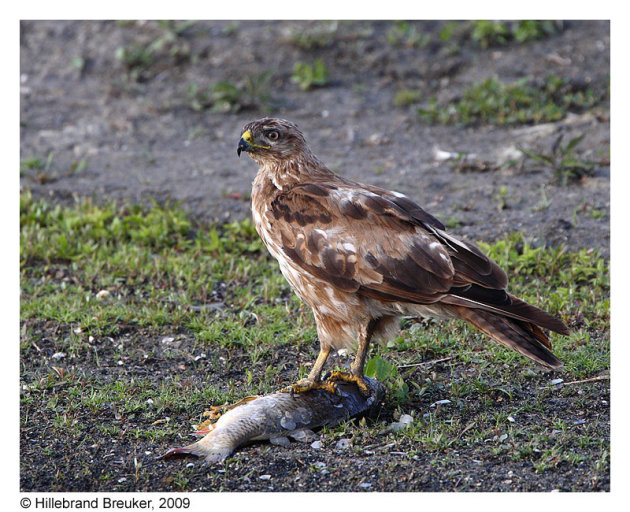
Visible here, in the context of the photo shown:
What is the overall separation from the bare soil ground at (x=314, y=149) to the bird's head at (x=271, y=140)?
5.01 feet

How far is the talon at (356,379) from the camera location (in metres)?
5.21

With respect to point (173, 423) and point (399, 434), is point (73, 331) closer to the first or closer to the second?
point (173, 423)

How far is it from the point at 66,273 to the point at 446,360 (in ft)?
12.0

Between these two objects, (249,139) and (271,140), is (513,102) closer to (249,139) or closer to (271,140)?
(271,140)

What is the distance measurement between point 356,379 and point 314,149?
16.7ft

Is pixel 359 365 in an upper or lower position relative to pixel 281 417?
upper

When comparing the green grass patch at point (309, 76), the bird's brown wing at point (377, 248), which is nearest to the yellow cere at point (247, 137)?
the bird's brown wing at point (377, 248)

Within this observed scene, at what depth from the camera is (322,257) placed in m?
5.11

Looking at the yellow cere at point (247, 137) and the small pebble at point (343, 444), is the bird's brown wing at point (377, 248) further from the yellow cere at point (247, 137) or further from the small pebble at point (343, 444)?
the small pebble at point (343, 444)

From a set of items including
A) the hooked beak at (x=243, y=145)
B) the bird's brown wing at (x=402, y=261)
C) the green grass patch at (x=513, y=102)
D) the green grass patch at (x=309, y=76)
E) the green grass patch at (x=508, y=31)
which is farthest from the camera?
the green grass patch at (x=508, y=31)

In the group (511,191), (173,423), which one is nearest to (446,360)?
(173,423)

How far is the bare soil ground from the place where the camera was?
15.0 ft

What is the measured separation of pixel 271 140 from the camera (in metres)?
5.73

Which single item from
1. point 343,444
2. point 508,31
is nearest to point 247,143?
point 343,444
